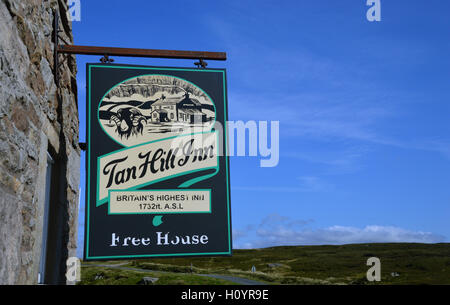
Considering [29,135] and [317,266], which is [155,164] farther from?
[317,266]

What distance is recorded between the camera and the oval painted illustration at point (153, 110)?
471 cm

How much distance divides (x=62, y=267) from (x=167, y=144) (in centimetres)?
220

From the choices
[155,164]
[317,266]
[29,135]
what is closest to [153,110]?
[155,164]

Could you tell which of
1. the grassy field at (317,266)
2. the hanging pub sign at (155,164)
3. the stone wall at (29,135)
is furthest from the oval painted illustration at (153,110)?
the grassy field at (317,266)

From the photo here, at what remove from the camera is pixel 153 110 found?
15.8 ft

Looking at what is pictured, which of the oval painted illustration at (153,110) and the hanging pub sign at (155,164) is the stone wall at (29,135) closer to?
the hanging pub sign at (155,164)

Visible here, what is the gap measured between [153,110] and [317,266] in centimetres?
6654

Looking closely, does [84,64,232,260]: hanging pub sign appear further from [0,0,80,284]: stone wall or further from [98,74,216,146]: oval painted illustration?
[0,0,80,284]: stone wall

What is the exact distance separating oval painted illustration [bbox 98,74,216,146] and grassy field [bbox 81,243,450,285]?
122 feet

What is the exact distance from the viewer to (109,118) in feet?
15.4

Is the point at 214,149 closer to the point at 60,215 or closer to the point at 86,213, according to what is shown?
the point at 86,213

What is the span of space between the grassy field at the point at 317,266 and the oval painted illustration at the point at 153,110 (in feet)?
122
